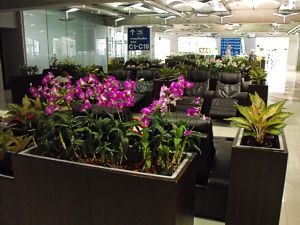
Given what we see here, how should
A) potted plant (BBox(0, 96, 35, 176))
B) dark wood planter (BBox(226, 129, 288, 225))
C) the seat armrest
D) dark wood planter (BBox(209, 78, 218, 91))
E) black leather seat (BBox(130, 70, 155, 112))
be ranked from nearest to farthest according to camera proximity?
dark wood planter (BBox(226, 129, 288, 225)) → potted plant (BBox(0, 96, 35, 176)) → the seat armrest → black leather seat (BBox(130, 70, 155, 112)) → dark wood planter (BBox(209, 78, 218, 91))

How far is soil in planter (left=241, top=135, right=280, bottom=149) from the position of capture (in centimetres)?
214

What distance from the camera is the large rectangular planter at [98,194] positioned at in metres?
1.67

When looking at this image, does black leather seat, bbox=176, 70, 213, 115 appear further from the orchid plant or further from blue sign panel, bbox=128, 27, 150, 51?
the orchid plant

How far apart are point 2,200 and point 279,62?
2749 cm

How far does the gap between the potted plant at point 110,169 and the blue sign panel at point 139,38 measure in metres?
8.48

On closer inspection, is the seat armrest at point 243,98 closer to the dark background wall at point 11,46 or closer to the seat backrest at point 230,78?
the seat backrest at point 230,78

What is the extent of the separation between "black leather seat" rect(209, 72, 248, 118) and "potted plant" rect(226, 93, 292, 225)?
3.48m

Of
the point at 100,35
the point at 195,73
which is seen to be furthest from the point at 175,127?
the point at 100,35

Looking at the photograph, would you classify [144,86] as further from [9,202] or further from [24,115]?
[9,202]

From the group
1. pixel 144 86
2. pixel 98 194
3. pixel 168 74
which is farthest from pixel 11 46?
pixel 98 194

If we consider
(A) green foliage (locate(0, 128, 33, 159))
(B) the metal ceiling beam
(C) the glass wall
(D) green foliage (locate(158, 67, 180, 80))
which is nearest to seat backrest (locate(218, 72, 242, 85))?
(D) green foliage (locate(158, 67, 180, 80))

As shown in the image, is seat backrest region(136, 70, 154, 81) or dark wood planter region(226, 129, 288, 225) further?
seat backrest region(136, 70, 154, 81)

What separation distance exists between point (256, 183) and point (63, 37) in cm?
1091

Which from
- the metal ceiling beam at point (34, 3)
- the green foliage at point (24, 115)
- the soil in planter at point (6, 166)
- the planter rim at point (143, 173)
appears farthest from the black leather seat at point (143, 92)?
the planter rim at point (143, 173)
